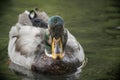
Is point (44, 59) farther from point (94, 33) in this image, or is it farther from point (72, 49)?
point (94, 33)

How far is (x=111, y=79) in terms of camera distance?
1148 centimetres

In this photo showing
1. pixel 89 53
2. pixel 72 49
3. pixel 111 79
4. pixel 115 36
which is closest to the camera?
pixel 111 79

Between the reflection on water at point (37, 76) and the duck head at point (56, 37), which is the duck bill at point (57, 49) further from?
the reflection on water at point (37, 76)

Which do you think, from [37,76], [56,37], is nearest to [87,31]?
[56,37]

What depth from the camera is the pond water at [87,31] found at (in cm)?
1198

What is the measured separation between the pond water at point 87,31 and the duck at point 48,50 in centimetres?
17

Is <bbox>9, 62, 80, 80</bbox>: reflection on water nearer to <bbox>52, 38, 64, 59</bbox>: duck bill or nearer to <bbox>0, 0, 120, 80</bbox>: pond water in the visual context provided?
<bbox>0, 0, 120, 80</bbox>: pond water

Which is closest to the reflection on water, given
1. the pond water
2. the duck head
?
the pond water

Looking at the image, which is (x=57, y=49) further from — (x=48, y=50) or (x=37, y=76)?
(x=37, y=76)

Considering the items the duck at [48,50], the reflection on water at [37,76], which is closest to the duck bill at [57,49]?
the duck at [48,50]

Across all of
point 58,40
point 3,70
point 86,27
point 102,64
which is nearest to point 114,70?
point 102,64

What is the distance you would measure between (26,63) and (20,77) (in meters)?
0.69

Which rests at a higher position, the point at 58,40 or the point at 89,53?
the point at 58,40

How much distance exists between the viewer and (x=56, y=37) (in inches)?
466
